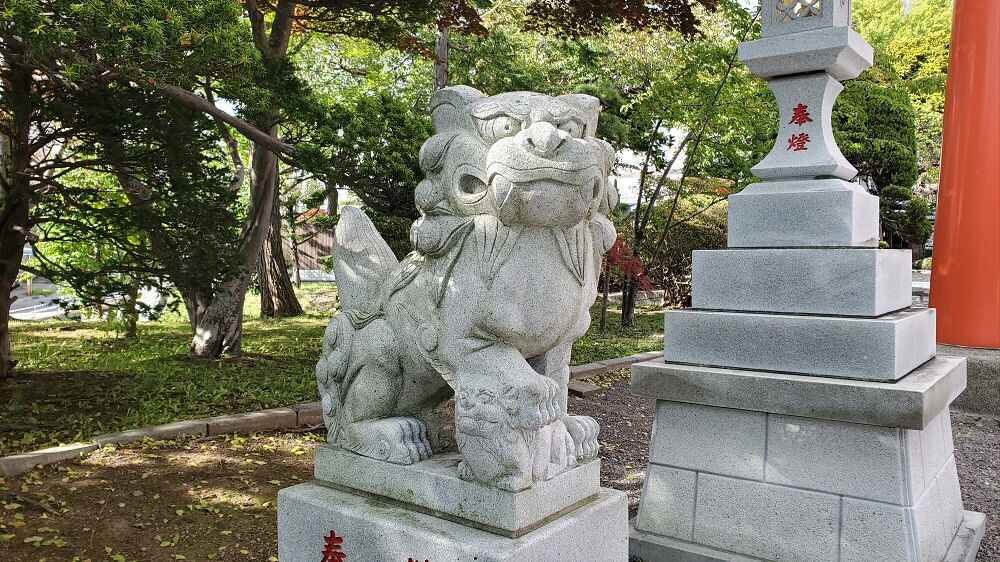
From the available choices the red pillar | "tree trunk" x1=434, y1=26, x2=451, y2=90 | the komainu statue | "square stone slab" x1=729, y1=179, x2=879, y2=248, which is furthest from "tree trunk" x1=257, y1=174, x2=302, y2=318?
the komainu statue

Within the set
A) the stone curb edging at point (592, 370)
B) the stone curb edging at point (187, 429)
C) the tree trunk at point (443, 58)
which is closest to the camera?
the stone curb edging at point (187, 429)

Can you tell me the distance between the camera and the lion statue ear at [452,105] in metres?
2.49

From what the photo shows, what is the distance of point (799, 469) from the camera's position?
11.5ft

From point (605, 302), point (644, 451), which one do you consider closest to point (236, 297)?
point (644, 451)

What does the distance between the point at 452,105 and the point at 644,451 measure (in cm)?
429

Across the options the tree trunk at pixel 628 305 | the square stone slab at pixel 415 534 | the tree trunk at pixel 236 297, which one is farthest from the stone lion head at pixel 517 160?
the tree trunk at pixel 628 305

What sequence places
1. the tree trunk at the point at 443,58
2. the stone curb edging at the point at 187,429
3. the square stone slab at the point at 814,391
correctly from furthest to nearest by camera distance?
the tree trunk at the point at 443,58 → the stone curb edging at the point at 187,429 → the square stone slab at the point at 814,391

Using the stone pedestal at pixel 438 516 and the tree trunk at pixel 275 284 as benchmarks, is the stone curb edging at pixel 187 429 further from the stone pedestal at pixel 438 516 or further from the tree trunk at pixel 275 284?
the tree trunk at pixel 275 284

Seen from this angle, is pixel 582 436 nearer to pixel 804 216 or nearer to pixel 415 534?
pixel 415 534

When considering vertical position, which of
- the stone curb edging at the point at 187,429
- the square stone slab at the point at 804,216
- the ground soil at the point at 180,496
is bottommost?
the ground soil at the point at 180,496

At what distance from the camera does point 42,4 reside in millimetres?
4238

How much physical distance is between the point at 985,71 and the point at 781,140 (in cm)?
394

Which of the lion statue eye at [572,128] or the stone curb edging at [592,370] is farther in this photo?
the stone curb edging at [592,370]

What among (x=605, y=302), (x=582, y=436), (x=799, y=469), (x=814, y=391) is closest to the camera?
(x=582, y=436)
